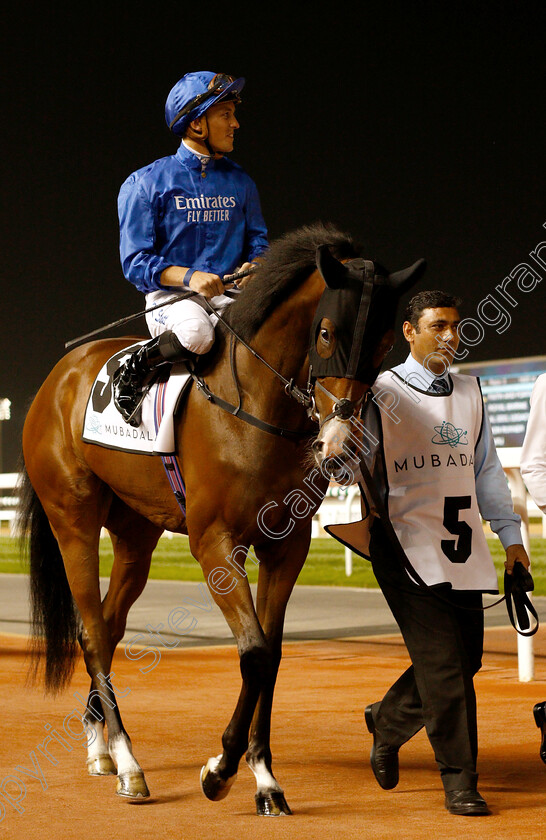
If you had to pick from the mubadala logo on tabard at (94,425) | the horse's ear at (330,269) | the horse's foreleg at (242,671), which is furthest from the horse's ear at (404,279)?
the mubadala logo on tabard at (94,425)

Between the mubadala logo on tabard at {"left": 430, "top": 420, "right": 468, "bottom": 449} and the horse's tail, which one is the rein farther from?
the horse's tail

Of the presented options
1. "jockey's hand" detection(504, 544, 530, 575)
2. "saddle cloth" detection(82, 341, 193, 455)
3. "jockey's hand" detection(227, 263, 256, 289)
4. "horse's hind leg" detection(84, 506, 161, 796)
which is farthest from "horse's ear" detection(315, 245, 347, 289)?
"horse's hind leg" detection(84, 506, 161, 796)

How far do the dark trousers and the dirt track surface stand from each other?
0.61ft

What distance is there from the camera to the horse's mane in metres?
3.20

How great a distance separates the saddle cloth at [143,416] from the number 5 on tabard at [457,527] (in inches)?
37.3

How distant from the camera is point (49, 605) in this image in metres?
4.46

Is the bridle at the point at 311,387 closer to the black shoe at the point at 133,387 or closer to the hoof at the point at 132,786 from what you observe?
the black shoe at the point at 133,387

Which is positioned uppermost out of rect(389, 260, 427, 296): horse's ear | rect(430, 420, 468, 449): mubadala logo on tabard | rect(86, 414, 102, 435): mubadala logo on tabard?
rect(389, 260, 427, 296): horse's ear

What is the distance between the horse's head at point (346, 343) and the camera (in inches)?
112

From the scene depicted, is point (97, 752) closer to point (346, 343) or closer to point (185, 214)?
point (346, 343)

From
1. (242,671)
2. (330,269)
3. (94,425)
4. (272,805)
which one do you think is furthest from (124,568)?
(330,269)

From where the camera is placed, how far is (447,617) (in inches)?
126

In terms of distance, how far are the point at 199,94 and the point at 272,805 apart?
245 cm

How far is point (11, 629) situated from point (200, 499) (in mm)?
5440
